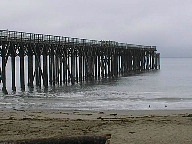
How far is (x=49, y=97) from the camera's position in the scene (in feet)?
70.6

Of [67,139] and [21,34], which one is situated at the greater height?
[21,34]

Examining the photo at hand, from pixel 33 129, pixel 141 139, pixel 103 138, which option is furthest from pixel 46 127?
pixel 103 138

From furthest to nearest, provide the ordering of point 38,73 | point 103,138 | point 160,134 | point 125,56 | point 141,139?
point 125,56 < point 38,73 < point 160,134 < point 141,139 < point 103,138

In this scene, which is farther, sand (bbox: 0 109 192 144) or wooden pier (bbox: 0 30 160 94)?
wooden pier (bbox: 0 30 160 94)

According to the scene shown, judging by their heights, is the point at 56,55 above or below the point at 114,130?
above

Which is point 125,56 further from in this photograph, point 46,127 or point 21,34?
point 46,127

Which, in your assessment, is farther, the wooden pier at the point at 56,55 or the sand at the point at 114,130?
the wooden pier at the point at 56,55

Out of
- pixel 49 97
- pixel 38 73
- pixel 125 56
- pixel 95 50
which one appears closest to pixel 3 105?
pixel 49 97

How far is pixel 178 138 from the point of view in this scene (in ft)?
26.6

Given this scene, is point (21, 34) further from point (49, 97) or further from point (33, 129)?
point (33, 129)

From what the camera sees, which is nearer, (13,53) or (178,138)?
(178,138)

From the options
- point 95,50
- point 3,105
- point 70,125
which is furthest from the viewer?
point 95,50

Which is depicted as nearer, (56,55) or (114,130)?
(114,130)

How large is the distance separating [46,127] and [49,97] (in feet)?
39.3
